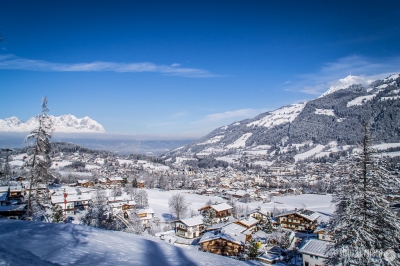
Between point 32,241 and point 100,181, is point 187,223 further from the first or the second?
point 100,181

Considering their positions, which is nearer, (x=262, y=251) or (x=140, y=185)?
(x=262, y=251)

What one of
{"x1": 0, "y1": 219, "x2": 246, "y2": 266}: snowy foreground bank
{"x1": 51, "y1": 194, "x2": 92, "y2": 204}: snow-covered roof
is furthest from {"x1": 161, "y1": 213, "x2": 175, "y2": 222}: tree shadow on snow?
{"x1": 0, "y1": 219, "x2": 246, "y2": 266}: snowy foreground bank

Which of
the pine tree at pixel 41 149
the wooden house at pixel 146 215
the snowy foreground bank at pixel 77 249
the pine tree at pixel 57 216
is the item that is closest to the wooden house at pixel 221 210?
the wooden house at pixel 146 215

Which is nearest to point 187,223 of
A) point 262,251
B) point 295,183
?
point 262,251

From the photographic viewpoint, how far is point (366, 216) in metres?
9.55

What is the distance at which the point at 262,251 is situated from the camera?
31.2m

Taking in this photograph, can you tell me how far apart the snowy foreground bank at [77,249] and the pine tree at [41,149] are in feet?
26.3

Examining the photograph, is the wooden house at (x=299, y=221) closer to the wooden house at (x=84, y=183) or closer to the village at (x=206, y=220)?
the village at (x=206, y=220)

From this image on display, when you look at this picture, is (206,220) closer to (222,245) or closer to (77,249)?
(222,245)

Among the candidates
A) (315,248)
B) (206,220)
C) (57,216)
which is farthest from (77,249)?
(206,220)

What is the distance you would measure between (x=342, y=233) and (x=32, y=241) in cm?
1102

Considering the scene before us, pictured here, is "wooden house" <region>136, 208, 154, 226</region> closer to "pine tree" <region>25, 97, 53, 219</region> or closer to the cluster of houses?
the cluster of houses

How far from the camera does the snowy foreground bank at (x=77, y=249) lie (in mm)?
6270

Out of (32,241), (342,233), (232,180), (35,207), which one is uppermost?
(32,241)
